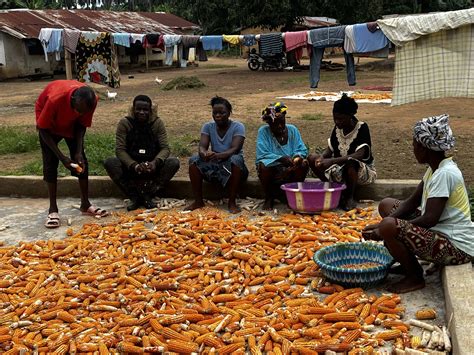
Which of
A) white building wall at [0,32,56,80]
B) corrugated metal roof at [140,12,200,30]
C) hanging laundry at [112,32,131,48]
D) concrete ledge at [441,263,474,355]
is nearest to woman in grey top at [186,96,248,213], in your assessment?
concrete ledge at [441,263,474,355]

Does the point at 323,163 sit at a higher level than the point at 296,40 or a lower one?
lower

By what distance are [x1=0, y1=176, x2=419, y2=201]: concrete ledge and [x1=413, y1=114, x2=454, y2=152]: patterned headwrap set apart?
2.56m

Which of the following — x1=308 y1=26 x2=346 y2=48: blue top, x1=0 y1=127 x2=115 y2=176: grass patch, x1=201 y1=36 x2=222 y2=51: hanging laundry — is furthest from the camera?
x1=201 y1=36 x2=222 y2=51: hanging laundry

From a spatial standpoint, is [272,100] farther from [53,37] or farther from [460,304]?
[460,304]

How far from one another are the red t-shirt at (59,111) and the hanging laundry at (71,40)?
775 cm

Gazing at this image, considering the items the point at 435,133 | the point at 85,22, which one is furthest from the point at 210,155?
the point at 85,22

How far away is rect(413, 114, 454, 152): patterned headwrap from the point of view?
3.86 metres

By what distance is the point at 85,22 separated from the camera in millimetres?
35125

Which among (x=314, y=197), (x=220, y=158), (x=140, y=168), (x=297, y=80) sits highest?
(x=297, y=80)

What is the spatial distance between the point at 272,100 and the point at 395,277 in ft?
45.5

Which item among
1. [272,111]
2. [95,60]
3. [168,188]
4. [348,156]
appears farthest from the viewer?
[95,60]

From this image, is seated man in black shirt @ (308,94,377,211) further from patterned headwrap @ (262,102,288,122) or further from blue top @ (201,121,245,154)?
blue top @ (201,121,245,154)

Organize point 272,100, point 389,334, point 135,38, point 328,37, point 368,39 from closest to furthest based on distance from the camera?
point 389,334, point 368,39, point 328,37, point 135,38, point 272,100

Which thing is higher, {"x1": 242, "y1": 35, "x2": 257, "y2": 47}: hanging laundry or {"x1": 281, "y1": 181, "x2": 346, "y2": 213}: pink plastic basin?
{"x1": 242, "y1": 35, "x2": 257, "y2": 47}: hanging laundry
